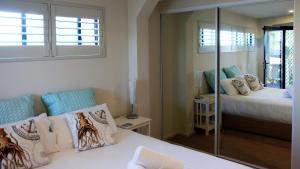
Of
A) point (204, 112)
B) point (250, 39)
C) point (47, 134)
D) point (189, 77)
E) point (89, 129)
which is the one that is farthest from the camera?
point (189, 77)

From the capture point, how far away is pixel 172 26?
3969 mm

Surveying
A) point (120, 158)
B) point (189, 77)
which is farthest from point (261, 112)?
point (120, 158)

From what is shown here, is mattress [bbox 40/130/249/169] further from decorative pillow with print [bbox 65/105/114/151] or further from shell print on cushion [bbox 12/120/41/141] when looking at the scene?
shell print on cushion [bbox 12/120/41/141]

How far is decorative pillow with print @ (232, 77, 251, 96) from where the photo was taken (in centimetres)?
337

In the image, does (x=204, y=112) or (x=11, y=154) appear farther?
(x=204, y=112)

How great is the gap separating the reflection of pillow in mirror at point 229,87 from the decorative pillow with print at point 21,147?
2.24 m

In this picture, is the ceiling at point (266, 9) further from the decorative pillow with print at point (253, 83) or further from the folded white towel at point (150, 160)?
the folded white towel at point (150, 160)

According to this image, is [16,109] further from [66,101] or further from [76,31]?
[76,31]

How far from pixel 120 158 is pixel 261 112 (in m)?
1.95

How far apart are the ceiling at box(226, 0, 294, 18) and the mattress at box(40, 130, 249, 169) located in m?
1.76

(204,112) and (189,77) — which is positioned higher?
(189,77)

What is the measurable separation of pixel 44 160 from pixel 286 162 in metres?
2.57

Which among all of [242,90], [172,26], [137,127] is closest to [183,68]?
[172,26]

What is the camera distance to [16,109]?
2.42 metres
